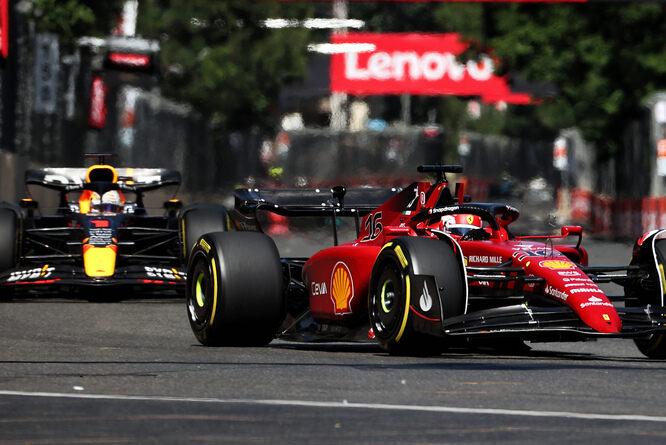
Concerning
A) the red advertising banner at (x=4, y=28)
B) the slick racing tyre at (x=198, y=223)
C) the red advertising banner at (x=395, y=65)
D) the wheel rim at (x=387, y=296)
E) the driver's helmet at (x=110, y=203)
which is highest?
the red advertising banner at (x=395, y=65)

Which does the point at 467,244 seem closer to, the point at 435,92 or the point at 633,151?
the point at 633,151

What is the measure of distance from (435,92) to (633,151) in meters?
28.5

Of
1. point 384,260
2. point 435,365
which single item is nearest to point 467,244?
point 384,260

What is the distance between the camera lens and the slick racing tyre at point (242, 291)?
10.6 meters

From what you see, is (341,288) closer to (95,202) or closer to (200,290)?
(200,290)

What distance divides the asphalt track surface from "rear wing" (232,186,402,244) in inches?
47.6

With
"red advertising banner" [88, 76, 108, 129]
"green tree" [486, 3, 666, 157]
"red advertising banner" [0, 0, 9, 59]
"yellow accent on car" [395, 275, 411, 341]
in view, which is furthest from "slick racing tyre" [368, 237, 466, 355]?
"green tree" [486, 3, 666, 157]

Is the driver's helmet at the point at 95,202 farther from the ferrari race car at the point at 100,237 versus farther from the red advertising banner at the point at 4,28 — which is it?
the red advertising banner at the point at 4,28

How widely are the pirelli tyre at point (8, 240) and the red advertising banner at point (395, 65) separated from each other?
47.4 meters

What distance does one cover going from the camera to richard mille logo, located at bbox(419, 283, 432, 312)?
31.1 feet

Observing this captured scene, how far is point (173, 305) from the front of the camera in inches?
616

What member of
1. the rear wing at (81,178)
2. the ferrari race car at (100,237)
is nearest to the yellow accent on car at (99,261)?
the ferrari race car at (100,237)

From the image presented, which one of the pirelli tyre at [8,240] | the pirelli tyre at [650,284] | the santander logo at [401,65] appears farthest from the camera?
the santander logo at [401,65]

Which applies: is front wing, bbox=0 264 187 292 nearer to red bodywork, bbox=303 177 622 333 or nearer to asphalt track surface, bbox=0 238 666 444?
asphalt track surface, bbox=0 238 666 444
